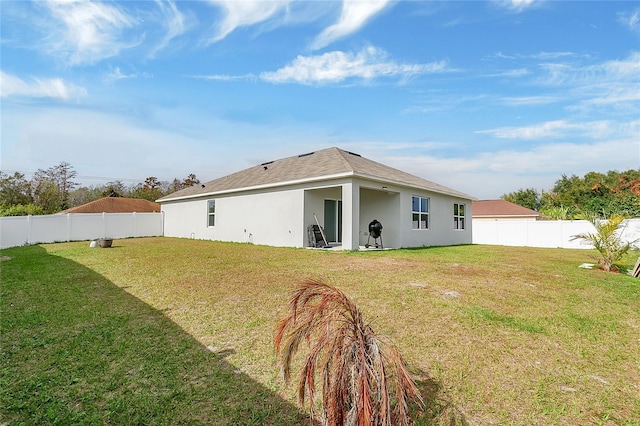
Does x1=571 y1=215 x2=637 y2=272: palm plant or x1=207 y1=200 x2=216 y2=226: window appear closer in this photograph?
x1=571 y1=215 x2=637 y2=272: palm plant

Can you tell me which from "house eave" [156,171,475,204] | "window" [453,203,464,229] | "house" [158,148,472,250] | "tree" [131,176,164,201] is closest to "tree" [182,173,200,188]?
"tree" [131,176,164,201]

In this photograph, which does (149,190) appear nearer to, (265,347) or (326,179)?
(326,179)

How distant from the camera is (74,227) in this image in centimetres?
1711

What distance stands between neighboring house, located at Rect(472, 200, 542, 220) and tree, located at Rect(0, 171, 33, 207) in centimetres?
4398

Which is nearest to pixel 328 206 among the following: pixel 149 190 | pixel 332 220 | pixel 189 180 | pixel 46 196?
pixel 332 220

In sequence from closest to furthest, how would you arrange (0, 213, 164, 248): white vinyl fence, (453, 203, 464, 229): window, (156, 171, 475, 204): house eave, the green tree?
(156, 171, 475, 204): house eave → (0, 213, 164, 248): white vinyl fence → (453, 203, 464, 229): window → the green tree

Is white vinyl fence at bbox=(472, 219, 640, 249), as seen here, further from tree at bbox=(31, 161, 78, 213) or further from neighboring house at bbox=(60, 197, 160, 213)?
tree at bbox=(31, 161, 78, 213)

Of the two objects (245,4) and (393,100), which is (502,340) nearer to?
(245,4)

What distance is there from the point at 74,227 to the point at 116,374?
18568mm

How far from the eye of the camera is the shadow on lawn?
7.59 feet

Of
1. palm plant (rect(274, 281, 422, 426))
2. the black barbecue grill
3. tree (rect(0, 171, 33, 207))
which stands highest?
tree (rect(0, 171, 33, 207))

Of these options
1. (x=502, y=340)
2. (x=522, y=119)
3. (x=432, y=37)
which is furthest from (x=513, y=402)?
(x=522, y=119)

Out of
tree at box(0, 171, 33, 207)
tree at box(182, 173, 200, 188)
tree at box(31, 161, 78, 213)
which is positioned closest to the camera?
tree at box(0, 171, 33, 207)

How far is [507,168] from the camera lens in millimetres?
24875
